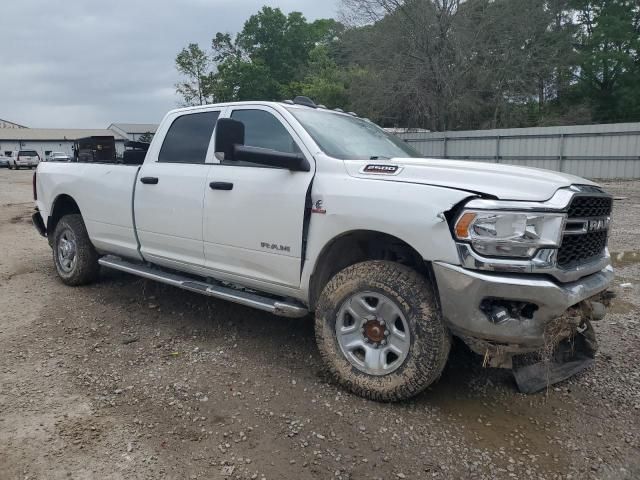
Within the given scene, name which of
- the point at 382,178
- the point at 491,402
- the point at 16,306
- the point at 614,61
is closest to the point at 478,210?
the point at 382,178

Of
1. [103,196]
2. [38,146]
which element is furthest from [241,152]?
[38,146]

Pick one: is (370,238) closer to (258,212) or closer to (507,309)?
(258,212)

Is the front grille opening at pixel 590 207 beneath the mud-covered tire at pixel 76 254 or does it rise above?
above

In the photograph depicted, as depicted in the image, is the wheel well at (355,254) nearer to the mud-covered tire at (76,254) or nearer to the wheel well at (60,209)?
the mud-covered tire at (76,254)

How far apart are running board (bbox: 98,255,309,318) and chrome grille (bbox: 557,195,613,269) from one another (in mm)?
1748

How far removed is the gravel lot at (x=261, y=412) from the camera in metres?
2.75

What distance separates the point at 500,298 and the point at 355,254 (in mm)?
1188

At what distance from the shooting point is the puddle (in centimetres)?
668

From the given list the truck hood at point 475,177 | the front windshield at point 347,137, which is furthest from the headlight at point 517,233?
the front windshield at point 347,137

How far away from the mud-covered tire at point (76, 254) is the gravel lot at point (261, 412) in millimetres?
1035

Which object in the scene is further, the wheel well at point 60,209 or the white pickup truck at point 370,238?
the wheel well at point 60,209

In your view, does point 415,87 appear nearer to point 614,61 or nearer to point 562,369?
point 614,61

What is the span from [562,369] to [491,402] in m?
0.56

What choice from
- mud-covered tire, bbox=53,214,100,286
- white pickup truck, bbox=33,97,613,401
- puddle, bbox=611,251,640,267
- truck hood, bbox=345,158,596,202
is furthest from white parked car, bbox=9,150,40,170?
truck hood, bbox=345,158,596,202
